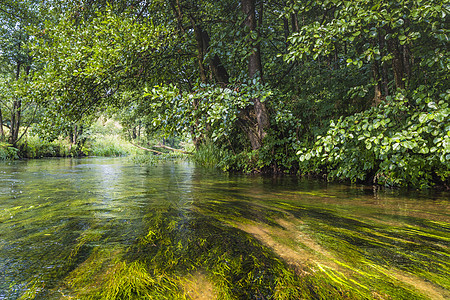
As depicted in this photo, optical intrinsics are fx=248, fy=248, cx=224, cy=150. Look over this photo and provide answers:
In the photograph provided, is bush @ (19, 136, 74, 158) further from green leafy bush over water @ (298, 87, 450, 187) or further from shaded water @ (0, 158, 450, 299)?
green leafy bush over water @ (298, 87, 450, 187)

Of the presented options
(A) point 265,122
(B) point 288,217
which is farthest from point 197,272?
(A) point 265,122

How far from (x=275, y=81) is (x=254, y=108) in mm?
1071

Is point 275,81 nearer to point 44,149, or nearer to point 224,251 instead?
point 224,251

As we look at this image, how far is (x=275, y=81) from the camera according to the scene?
21.5 feet

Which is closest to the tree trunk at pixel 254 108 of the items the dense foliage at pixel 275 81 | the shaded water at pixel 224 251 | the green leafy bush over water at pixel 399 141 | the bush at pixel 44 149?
the dense foliage at pixel 275 81

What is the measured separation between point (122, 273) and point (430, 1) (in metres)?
3.64

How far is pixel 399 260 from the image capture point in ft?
4.42

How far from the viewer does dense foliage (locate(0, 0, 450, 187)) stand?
312 centimetres

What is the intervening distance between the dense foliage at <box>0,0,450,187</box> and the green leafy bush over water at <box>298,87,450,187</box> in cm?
2

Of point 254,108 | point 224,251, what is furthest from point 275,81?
point 224,251

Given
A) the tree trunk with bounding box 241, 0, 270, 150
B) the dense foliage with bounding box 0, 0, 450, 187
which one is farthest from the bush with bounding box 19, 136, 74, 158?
the tree trunk with bounding box 241, 0, 270, 150

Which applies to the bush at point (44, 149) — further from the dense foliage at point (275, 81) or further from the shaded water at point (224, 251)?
the shaded water at point (224, 251)

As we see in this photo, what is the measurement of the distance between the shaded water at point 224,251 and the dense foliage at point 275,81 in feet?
3.87

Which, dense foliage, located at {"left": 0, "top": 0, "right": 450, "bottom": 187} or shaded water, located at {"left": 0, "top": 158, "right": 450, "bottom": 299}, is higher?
dense foliage, located at {"left": 0, "top": 0, "right": 450, "bottom": 187}
